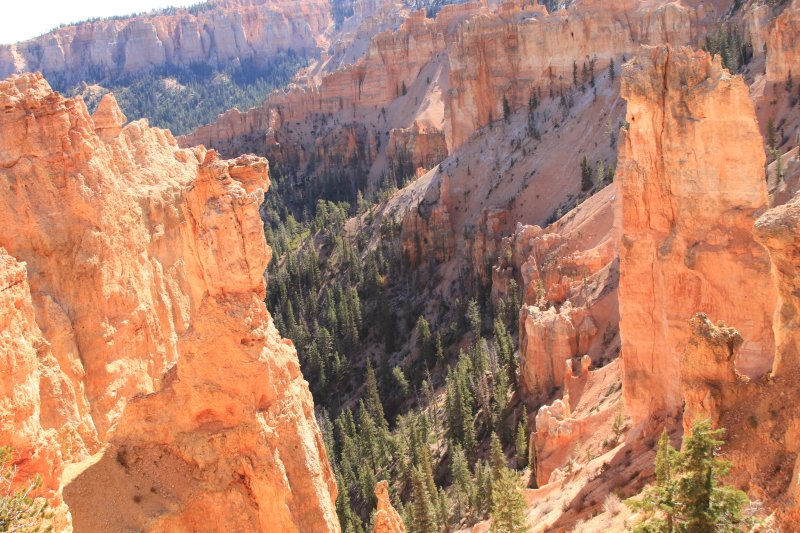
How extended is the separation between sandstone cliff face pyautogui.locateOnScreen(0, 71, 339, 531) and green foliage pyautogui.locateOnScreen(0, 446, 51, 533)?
4.94ft

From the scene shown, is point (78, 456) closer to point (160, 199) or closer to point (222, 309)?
point (222, 309)

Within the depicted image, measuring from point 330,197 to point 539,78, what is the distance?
39181 millimetres

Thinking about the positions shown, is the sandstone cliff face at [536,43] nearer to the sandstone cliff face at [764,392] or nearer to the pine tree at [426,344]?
the pine tree at [426,344]

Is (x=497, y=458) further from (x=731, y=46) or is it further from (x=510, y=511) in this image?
(x=731, y=46)

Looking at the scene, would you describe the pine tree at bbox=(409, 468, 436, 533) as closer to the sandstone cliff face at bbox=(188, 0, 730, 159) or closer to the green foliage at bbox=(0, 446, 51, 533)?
the green foliage at bbox=(0, 446, 51, 533)

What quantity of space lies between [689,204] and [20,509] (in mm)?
17272

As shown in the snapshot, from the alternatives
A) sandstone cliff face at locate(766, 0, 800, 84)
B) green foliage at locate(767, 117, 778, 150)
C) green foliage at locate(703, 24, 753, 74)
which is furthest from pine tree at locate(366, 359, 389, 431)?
green foliage at locate(703, 24, 753, 74)

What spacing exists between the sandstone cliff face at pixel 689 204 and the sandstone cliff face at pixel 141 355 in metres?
11.0

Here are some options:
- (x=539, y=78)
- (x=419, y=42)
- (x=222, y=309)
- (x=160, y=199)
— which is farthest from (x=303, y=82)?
(x=222, y=309)

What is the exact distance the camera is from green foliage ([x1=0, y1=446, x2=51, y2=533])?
30.3 feet

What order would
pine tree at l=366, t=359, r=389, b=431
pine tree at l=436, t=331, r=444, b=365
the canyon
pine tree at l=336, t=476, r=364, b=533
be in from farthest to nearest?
1. pine tree at l=436, t=331, r=444, b=365
2. pine tree at l=366, t=359, r=389, b=431
3. pine tree at l=336, t=476, r=364, b=533
4. the canyon

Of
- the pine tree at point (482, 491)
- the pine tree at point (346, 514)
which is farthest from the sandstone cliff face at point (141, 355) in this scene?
the pine tree at point (482, 491)

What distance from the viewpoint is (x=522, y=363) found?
129 ft

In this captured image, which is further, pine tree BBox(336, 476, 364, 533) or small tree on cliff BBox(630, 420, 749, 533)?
pine tree BBox(336, 476, 364, 533)
